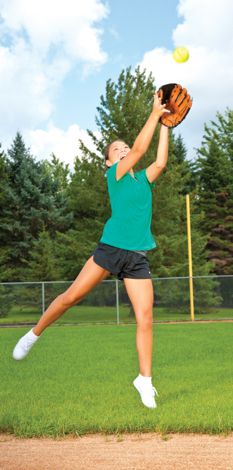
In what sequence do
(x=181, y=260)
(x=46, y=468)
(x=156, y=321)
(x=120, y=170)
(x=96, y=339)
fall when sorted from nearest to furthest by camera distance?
(x=46, y=468)
(x=120, y=170)
(x=96, y=339)
(x=156, y=321)
(x=181, y=260)

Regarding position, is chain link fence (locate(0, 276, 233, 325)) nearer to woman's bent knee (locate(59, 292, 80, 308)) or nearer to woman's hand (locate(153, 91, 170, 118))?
woman's bent knee (locate(59, 292, 80, 308))

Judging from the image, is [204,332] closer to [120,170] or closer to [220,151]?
[120,170]

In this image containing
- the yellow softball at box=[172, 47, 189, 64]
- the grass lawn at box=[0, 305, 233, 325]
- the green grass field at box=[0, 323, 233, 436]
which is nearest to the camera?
the green grass field at box=[0, 323, 233, 436]

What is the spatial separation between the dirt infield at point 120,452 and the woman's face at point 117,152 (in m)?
2.42

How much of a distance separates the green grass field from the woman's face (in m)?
2.26

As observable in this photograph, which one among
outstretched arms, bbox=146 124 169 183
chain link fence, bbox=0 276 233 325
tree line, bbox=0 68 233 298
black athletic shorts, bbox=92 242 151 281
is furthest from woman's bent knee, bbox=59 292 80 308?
tree line, bbox=0 68 233 298

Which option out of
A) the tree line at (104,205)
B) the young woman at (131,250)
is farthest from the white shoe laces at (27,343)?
the tree line at (104,205)

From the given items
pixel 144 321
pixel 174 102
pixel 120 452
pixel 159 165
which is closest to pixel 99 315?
pixel 144 321

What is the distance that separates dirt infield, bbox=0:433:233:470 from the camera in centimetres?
396

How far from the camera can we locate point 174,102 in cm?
533

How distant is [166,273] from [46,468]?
78.4 ft

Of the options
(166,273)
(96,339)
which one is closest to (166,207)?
(166,273)

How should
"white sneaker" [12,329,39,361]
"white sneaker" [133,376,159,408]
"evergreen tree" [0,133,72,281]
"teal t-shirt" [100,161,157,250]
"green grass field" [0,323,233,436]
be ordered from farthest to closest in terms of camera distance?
1. "evergreen tree" [0,133,72,281]
2. "white sneaker" [12,329,39,361]
3. "white sneaker" [133,376,159,408]
4. "teal t-shirt" [100,161,157,250]
5. "green grass field" [0,323,233,436]

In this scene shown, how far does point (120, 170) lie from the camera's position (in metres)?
5.29
